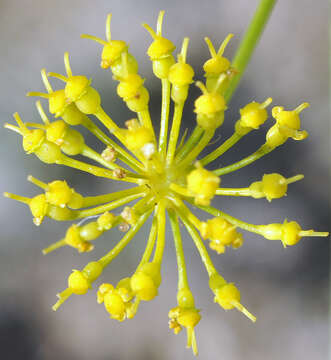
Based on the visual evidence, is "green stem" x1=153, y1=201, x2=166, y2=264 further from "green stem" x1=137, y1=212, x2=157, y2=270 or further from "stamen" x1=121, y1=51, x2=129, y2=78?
"stamen" x1=121, y1=51, x2=129, y2=78

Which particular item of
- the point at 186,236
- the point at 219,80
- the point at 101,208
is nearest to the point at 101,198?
the point at 101,208

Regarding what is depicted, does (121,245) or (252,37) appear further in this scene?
(252,37)

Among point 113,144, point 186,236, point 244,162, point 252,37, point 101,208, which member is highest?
point 252,37

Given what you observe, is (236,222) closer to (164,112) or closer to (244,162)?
(244,162)

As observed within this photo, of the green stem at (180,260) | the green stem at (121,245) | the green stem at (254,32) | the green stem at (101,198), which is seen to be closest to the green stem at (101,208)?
the green stem at (101,198)

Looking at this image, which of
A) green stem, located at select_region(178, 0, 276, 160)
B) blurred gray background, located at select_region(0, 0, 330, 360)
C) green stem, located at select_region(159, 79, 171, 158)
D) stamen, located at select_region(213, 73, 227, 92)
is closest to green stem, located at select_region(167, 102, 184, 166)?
green stem, located at select_region(159, 79, 171, 158)

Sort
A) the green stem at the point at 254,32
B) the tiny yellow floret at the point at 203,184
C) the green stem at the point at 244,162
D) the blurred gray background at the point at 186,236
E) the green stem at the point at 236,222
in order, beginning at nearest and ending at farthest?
1. the tiny yellow floret at the point at 203,184
2. the green stem at the point at 236,222
3. the green stem at the point at 244,162
4. the green stem at the point at 254,32
5. the blurred gray background at the point at 186,236

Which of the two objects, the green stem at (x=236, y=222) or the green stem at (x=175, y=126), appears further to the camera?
the green stem at (x=175, y=126)

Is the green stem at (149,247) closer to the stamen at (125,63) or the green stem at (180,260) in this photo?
the green stem at (180,260)
